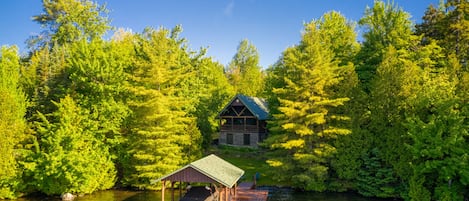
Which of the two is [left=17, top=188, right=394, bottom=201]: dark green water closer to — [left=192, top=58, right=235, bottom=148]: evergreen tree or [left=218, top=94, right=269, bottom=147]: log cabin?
[left=192, top=58, right=235, bottom=148]: evergreen tree

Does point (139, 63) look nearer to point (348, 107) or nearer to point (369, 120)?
point (348, 107)

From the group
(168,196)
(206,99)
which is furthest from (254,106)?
(168,196)

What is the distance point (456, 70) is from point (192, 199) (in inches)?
915

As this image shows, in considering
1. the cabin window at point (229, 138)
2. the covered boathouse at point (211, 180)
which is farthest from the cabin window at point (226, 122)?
the covered boathouse at point (211, 180)

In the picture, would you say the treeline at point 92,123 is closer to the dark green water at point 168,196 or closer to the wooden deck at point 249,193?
the dark green water at point 168,196

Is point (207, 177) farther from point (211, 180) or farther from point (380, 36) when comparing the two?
point (380, 36)

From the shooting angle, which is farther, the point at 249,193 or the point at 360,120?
the point at 360,120

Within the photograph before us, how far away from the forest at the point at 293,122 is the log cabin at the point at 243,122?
39.3 feet

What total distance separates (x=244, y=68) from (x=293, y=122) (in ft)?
198

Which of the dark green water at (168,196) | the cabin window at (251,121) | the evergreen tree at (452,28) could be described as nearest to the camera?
the dark green water at (168,196)

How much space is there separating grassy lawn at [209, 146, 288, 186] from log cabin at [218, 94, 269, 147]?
2631mm

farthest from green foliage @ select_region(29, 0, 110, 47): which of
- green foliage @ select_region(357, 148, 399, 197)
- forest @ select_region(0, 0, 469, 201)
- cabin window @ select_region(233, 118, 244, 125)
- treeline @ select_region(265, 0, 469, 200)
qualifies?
green foliage @ select_region(357, 148, 399, 197)

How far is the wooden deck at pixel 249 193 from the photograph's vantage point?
25.2 meters

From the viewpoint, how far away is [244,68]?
8869cm
